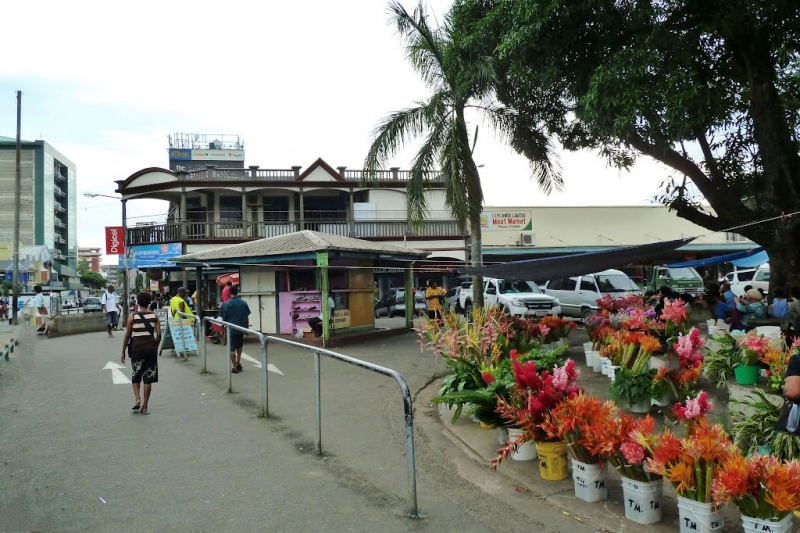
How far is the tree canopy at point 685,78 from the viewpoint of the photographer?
10.5 meters

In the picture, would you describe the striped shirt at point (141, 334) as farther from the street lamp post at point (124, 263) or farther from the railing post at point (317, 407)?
the street lamp post at point (124, 263)

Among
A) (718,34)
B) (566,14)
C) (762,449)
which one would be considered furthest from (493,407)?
(718,34)

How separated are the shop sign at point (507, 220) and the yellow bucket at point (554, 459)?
1180 inches

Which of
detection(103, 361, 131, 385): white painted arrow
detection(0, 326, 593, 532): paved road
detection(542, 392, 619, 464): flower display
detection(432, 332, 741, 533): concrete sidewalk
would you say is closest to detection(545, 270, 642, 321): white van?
detection(0, 326, 593, 532): paved road

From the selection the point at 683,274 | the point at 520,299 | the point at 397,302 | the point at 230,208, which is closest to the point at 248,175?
the point at 230,208

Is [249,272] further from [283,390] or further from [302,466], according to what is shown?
[302,466]

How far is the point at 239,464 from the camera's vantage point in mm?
5793

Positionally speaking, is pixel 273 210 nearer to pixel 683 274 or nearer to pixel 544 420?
pixel 683 274

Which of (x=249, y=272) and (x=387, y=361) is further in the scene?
(x=249, y=272)

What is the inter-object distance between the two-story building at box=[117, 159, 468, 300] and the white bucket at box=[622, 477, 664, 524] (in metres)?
26.2

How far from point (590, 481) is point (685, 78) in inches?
322

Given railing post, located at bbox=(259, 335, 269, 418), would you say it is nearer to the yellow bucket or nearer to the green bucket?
the yellow bucket

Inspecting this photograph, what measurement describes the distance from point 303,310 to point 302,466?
1060cm

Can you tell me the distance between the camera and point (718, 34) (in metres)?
11.5
